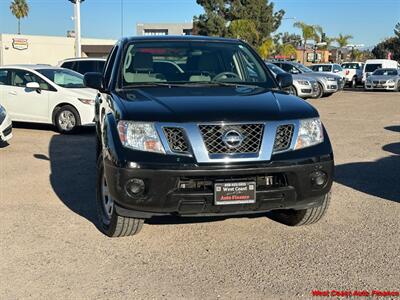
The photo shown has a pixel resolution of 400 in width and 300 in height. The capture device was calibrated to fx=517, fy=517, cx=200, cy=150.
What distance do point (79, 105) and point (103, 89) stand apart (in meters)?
6.10

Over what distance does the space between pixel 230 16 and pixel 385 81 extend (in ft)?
131

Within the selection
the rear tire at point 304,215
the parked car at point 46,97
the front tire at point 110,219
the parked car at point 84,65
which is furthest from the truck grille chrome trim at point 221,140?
the parked car at point 84,65

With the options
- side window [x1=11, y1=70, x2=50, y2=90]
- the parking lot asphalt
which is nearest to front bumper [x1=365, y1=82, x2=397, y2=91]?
side window [x1=11, y1=70, x2=50, y2=90]

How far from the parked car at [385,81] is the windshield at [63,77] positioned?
20.4m

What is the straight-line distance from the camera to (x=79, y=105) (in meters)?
11.2

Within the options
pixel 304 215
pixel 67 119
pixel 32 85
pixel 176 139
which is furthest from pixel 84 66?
pixel 176 139

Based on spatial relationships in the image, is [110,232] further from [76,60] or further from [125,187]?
[76,60]

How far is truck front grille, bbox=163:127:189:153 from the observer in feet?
13.0

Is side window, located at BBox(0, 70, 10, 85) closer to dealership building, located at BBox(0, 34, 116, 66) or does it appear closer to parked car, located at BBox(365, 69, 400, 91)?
parked car, located at BBox(365, 69, 400, 91)

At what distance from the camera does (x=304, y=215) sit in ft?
15.9

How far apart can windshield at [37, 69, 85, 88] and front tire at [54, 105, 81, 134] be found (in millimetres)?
702

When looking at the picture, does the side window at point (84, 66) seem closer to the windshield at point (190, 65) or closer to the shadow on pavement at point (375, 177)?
the shadow on pavement at point (375, 177)

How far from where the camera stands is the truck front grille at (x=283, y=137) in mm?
4102

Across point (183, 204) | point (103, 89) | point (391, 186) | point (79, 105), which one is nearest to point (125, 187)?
point (183, 204)
